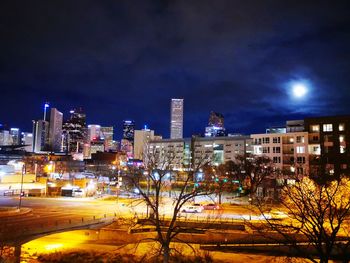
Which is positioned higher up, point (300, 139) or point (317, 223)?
point (300, 139)

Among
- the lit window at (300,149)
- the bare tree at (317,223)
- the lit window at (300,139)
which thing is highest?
the lit window at (300,139)

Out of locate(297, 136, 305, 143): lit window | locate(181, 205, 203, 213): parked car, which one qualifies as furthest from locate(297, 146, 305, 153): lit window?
locate(181, 205, 203, 213): parked car

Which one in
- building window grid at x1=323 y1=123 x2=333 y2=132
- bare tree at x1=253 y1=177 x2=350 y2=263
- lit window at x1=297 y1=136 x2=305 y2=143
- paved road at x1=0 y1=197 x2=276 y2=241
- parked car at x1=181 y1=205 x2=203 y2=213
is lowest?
paved road at x1=0 y1=197 x2=276 y2=241

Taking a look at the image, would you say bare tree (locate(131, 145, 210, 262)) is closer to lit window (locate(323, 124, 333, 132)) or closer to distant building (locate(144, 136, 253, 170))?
lit window (locate(323, 124, 333, 132))

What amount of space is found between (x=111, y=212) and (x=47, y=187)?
3202 cm

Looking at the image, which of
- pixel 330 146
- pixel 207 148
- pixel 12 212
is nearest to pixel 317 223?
pixel 12 212

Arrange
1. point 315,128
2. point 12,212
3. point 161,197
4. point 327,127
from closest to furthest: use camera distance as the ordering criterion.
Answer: point 161,197 < point 12,212 < point 327,127 < point 315,128

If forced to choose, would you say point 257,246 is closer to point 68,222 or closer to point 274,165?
point 68,222

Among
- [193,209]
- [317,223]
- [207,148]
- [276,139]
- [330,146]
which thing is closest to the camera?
[317,223]

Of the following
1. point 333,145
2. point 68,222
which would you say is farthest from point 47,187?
point 333,145

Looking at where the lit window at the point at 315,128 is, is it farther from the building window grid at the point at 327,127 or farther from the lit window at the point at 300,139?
the lit window at the point at 300,139

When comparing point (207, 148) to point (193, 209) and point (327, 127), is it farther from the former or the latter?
point (193, 209)

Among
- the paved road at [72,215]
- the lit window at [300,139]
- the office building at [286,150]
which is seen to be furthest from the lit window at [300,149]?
the paved road at [72,215]

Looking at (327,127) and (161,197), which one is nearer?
(161,197)
